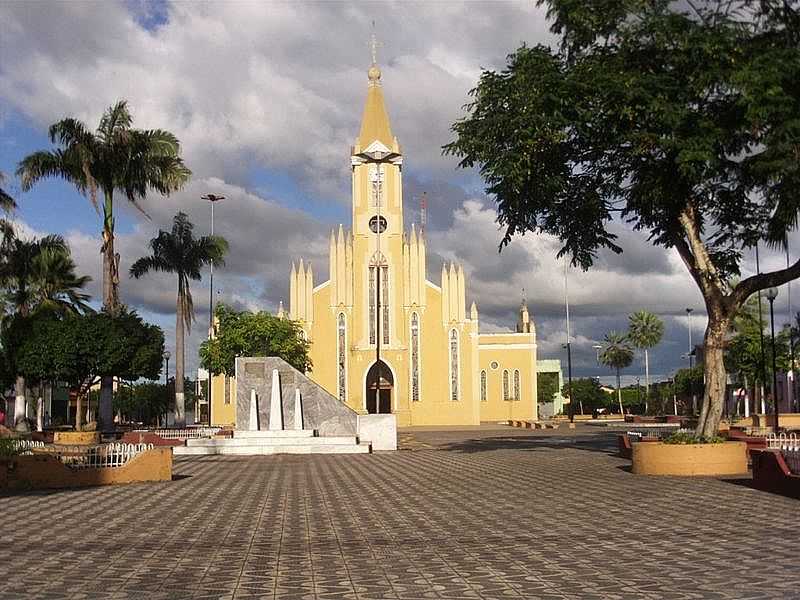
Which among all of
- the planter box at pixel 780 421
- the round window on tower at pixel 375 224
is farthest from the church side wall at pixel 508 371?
the planter box at pixel 780 421

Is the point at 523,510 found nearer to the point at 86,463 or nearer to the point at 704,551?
the point at 704,551

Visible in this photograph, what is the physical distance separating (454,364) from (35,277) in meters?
30.4

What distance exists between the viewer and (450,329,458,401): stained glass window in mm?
60312

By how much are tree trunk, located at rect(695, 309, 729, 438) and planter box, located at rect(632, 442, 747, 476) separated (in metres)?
0.54

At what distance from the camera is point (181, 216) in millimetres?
44531

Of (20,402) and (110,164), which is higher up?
(110,164)

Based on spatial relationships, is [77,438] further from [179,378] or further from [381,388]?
[381,388]

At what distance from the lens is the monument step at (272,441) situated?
2844 centimetres

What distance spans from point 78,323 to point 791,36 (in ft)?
79.2

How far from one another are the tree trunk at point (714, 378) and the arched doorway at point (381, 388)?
42.8 m

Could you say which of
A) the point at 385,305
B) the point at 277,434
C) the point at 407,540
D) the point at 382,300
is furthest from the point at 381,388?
the point at 407,540

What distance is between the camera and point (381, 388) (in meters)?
60.7

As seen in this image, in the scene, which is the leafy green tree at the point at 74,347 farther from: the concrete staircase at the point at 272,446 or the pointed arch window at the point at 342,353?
the pointed arch window at the point at 342,353

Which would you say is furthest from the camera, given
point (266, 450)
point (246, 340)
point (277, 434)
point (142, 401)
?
point (142, 401)
